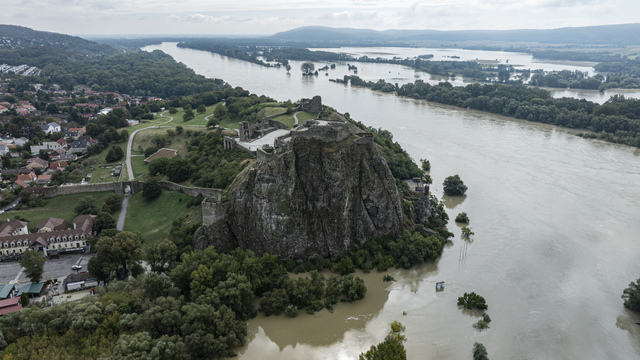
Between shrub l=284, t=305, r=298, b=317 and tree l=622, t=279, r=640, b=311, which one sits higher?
tree l=622, t=279, r=640, b=311

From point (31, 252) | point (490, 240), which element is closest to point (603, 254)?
point (490, 240)

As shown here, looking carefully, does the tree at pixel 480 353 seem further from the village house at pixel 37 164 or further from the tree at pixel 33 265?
the village house at pixel 37 164

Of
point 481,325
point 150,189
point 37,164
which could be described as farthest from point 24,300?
point 37,164

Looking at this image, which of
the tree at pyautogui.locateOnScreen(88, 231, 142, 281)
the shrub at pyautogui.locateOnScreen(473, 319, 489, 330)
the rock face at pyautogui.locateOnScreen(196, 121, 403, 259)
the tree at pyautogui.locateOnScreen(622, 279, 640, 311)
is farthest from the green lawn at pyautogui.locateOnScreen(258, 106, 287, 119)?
the tree at pyautogui.locateOnScreen(622, 279, 640, 311)

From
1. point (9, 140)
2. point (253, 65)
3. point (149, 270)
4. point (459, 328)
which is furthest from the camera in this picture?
point (253, 65)

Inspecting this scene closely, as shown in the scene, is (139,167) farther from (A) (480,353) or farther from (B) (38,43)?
(B) (38,43)

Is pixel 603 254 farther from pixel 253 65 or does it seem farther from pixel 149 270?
pixel 253 65

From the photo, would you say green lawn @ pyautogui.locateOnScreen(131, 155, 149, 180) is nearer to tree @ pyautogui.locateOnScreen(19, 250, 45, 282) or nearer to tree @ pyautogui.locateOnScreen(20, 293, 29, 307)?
tree @ pyautogui.locateOnScreen(19, 250, 45, 282)
